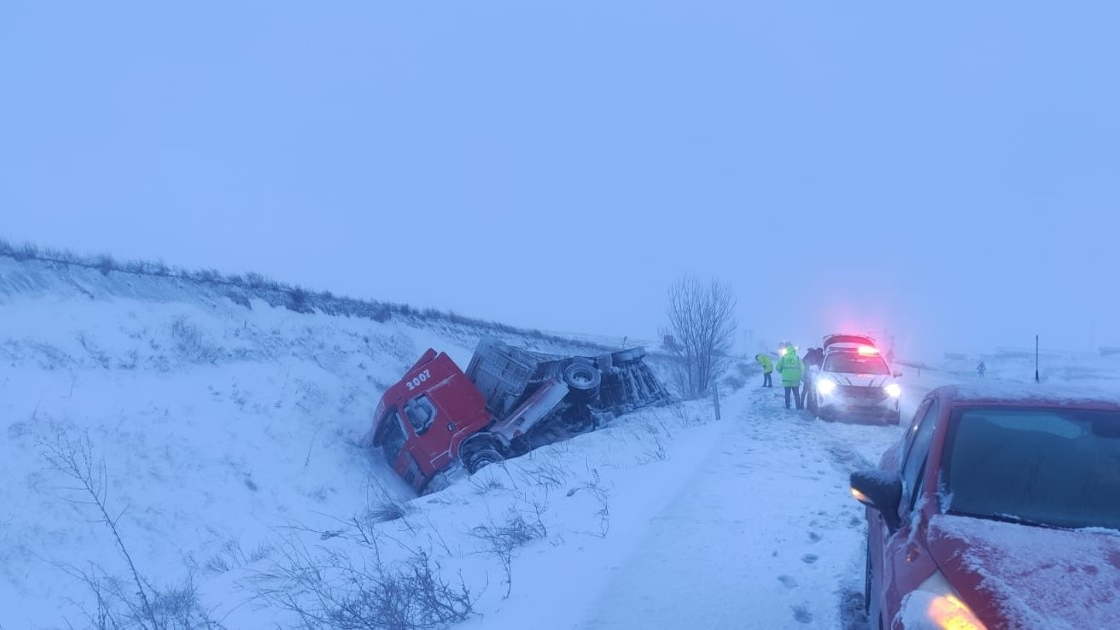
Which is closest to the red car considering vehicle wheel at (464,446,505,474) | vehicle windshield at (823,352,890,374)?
vehicle wheel at (464,446,505,474)

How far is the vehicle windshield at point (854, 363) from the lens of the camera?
15516 millimetres

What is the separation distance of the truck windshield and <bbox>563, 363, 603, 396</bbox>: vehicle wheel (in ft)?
12.5

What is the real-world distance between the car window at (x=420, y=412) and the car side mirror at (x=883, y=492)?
36.6 ft

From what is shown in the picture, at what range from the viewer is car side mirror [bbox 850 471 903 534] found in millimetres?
3531

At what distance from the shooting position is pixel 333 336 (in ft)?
71.5

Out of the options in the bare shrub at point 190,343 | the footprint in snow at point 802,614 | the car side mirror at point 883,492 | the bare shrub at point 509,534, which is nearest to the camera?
the car side mirror at point 883,492

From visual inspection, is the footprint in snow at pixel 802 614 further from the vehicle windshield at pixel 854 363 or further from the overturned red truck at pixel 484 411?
the vehicle windshield at pixel 854 363

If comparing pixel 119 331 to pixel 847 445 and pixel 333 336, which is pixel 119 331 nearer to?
pixel 333 336

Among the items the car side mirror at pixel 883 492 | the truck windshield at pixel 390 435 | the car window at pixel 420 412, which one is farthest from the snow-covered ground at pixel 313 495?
the car window at pixel 420 412

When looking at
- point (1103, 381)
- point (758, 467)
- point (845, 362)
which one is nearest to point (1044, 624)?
point (758, 467)

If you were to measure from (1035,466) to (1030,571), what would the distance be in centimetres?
100

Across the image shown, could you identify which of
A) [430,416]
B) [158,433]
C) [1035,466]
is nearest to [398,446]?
[430,416]

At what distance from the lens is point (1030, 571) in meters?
2.56

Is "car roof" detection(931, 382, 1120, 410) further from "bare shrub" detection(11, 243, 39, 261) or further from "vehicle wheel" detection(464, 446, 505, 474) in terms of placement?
"bare shrub" detection(11, 243, 39, 261)
